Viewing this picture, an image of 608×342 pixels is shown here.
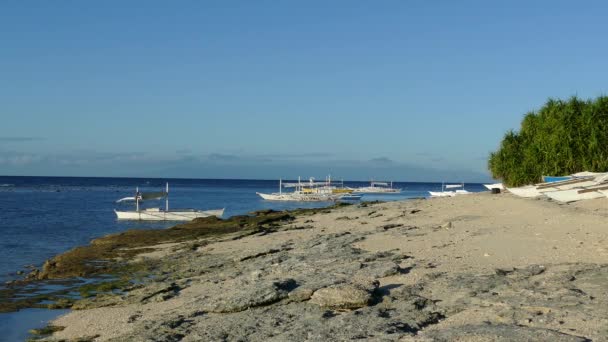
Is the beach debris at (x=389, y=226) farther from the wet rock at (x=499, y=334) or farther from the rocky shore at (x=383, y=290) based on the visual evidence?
the wet rock at (x=499, y=334)

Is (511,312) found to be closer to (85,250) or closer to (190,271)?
(190,271)

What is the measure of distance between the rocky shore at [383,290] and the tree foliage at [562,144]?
18.2 m

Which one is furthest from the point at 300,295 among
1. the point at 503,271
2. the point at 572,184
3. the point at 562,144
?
the point at 562,144

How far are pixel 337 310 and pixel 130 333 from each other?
3878 millimetres

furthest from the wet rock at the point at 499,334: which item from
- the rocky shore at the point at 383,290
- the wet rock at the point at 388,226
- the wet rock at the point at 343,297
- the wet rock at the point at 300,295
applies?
the wet rock at the point at 388,226

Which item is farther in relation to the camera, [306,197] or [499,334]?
[306,197]

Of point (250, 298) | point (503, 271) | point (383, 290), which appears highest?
point (503, 271)

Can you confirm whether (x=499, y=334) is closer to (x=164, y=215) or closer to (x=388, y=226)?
(x=388, y=226)

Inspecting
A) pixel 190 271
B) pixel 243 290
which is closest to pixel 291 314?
pixel 243 290

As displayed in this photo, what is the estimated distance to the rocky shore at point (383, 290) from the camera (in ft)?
31.5

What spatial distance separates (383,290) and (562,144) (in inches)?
1284

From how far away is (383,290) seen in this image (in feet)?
40.3

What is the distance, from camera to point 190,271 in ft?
62.0

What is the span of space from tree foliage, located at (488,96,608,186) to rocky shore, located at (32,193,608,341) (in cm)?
1816
